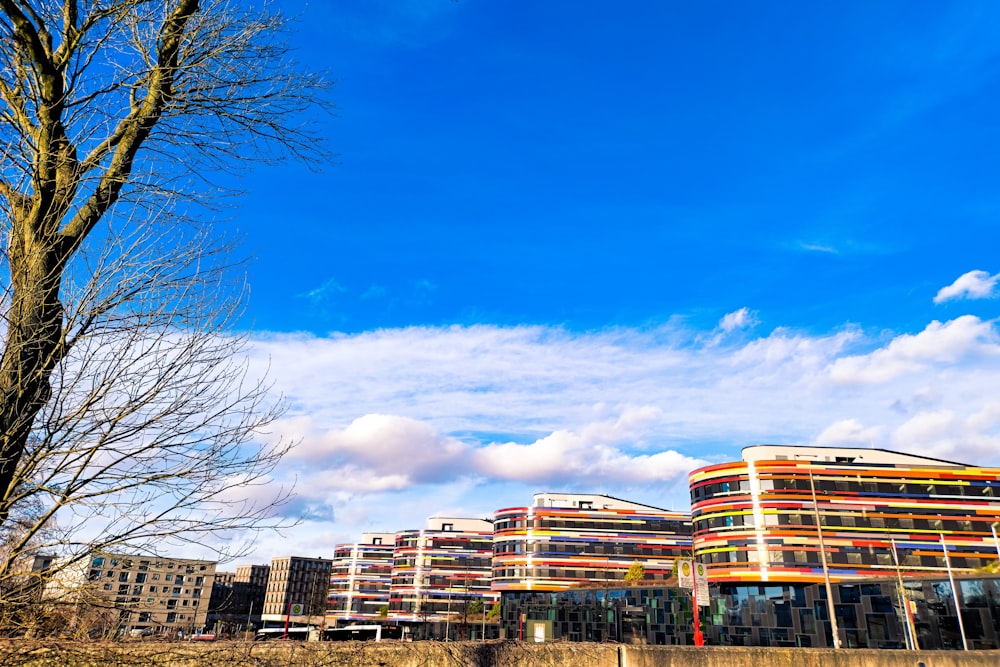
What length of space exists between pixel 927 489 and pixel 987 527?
20.6 ft

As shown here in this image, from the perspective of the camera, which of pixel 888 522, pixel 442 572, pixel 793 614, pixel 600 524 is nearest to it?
pixel 793 614

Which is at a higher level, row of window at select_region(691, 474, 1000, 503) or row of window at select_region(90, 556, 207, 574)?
row of window at select_region(691, 474, 1000, 503)

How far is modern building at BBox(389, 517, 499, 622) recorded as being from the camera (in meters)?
106

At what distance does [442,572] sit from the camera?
354 ft

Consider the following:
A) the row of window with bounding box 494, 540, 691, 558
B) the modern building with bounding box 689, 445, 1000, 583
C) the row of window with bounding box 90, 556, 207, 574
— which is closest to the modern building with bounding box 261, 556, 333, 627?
the row of window with bounding box 494, 540, 691, 558

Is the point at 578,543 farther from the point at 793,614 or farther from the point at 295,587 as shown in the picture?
the point at 295,587

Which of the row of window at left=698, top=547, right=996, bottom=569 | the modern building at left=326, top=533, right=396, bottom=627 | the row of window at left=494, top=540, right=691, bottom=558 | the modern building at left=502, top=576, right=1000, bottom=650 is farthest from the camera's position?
the modern building at left=326, top=533, right=396, bottom=627

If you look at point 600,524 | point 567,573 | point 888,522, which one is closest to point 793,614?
point 888,522

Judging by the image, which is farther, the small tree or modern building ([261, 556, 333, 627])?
modern building ([261, 556, 333, 627])

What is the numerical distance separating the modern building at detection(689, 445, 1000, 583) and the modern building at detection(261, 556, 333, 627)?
115m

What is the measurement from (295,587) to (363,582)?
44580 millimetres

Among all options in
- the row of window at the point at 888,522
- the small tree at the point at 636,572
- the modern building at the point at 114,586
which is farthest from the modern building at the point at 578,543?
the modern building at the point at 114,586

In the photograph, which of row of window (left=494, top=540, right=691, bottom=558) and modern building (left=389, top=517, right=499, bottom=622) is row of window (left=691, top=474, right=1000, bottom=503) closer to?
row of window (left=494, top=540, right=691, bottom=558)

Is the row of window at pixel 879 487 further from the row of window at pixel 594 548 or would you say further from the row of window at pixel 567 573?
the row of window at pixel 594 548
